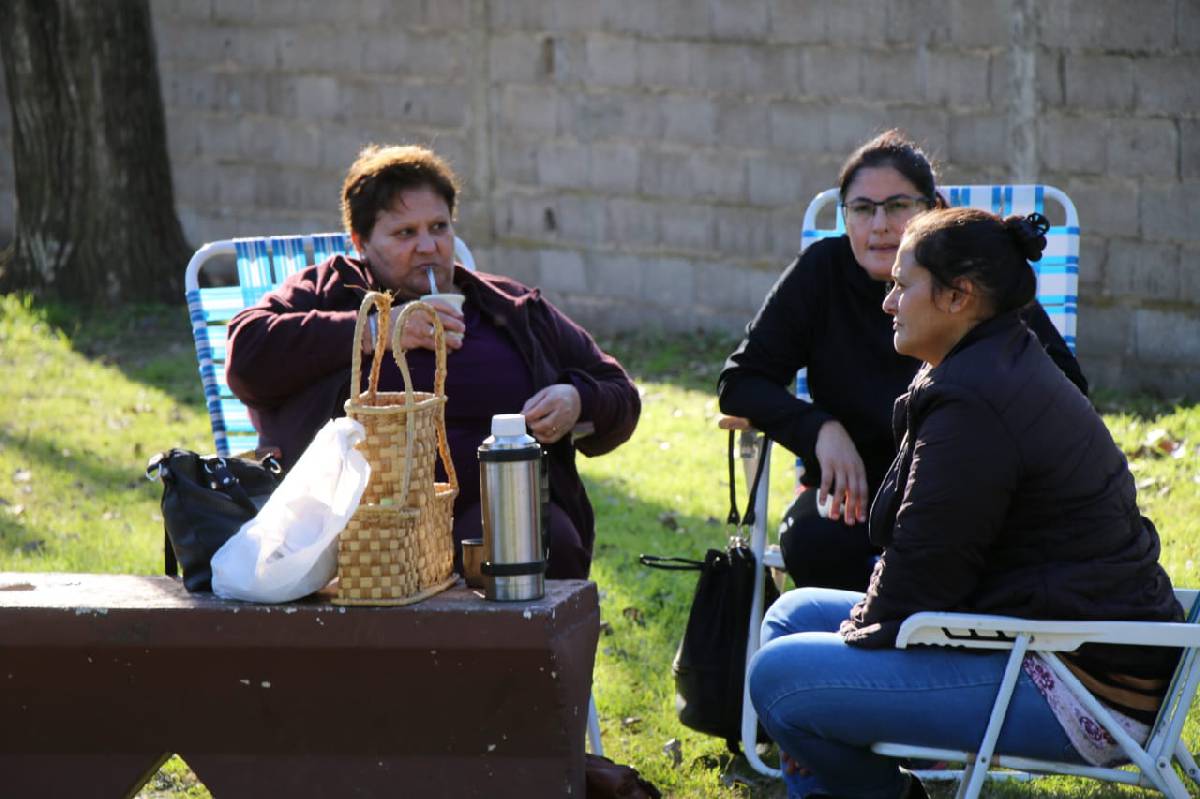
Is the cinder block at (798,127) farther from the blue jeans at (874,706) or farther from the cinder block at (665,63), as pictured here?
the blue jeans at (874,706)

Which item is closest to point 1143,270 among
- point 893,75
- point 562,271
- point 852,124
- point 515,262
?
point 893,75

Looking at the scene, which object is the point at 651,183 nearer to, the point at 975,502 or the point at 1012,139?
the point at 1012,139

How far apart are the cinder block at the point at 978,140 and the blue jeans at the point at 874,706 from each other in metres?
5.29

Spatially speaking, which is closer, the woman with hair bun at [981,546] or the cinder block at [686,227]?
the woman with hair bun at [981,546]

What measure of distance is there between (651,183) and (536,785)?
6.57 meters

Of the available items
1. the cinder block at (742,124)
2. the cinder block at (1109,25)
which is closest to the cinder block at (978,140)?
the cinder block at (1109,25)

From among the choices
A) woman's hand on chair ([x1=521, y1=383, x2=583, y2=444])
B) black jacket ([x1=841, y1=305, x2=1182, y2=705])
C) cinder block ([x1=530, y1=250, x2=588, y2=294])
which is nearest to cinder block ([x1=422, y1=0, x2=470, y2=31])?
cinder block ([x1=530, y1=250, x2=588, y2=294])

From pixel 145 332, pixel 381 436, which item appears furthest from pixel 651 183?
pixel 381 436

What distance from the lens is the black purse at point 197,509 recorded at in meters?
3.40

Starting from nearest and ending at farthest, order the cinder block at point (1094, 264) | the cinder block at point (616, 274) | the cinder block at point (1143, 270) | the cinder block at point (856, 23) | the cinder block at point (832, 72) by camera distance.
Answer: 1. the cinder block at point (1143, 270)
2. the cinder block at point (1094, 264)
3. the cinder block at point (856, 23)
4. the cinder block at point (832, 72)
5. the cinder block at point (616, 274)

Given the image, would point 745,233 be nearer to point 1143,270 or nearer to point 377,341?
point 1143,270

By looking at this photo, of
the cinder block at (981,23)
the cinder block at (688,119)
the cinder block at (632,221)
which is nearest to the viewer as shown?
the cinder block at (981,23)

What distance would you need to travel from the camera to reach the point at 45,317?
33.2ft

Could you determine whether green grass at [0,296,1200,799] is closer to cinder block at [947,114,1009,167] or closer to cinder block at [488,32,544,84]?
cinder block at [947,114,1009,167]
